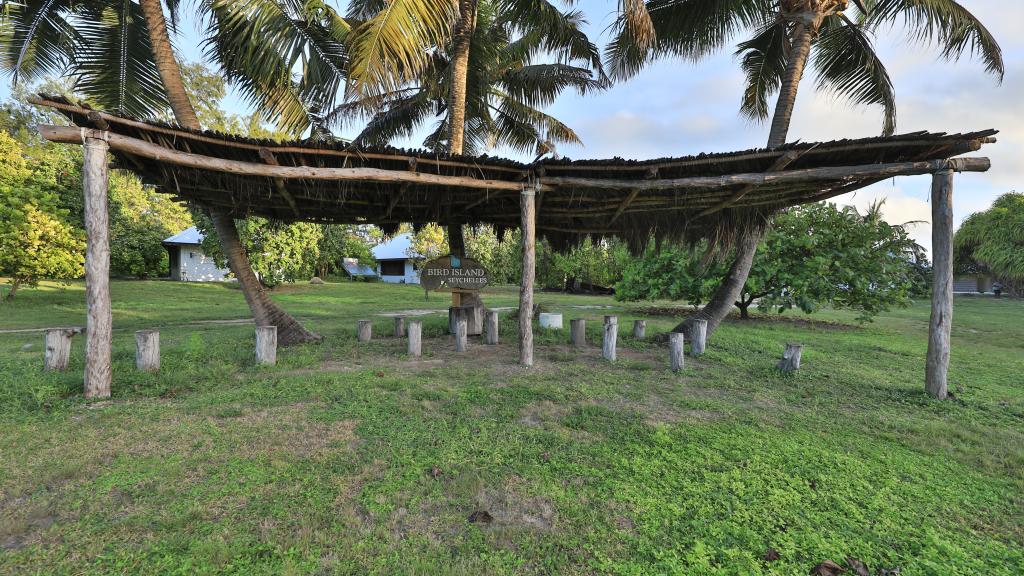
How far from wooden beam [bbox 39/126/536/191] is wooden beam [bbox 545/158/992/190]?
1.23 metres

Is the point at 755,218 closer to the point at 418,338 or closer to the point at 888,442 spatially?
the point at 888,442

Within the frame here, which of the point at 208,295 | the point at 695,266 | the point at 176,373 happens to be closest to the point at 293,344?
the point at 176,373

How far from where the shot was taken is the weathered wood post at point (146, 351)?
5.31 m

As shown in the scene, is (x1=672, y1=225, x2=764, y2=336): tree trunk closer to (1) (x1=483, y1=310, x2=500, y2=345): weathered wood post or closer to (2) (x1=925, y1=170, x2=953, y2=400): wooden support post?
(2) (x1=925, y1=170, x2=953, y2=400): wooden support post

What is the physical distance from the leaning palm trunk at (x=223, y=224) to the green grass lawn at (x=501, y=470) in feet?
5.01

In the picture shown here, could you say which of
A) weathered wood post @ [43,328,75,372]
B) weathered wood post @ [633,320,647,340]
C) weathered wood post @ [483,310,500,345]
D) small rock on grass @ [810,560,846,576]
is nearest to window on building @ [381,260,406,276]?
weathered wood post @ [483,310,500,345]

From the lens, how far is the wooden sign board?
8102 mm

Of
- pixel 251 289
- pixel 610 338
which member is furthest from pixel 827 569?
pixel 251 289

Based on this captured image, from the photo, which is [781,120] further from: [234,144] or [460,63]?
[234,144]

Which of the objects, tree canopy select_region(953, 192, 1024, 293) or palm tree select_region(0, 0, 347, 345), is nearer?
palm tree select_region(0, 0, 347, 345)

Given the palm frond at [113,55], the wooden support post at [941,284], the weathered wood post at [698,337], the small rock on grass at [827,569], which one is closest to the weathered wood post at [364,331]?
the palm frond at [113,55]

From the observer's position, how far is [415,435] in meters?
3.58

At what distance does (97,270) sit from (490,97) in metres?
9.62

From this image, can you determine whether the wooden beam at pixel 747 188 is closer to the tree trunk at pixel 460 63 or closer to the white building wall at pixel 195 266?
the tree trunk at pixel 460 63
